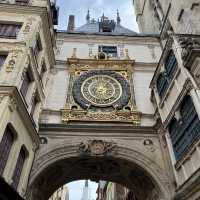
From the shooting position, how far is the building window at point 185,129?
32.6 feet

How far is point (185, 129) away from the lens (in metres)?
10.7

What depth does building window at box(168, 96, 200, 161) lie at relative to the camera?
391 inches

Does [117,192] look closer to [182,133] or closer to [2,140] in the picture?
[182,133]

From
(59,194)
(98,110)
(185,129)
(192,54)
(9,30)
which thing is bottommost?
(185,129)

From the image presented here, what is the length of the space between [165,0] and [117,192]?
22317mm

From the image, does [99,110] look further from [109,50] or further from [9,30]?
[9,30]

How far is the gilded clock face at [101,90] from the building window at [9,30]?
519cm

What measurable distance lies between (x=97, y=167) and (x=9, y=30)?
30.0ft

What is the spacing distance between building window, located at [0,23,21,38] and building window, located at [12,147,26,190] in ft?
Result: 19.6

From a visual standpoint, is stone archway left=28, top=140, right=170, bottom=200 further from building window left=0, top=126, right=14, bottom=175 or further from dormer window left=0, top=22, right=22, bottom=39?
dormer window left=0, top=22, right=22, bottom=39

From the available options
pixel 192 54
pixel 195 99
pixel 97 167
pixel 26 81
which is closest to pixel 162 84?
pixel 192 54

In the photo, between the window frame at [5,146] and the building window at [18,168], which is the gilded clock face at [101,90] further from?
the window frame at [5,146]

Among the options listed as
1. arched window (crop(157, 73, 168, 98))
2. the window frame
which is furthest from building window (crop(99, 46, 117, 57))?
the window frame

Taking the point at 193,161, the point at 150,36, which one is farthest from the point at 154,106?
the point at 150,36
